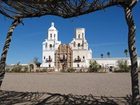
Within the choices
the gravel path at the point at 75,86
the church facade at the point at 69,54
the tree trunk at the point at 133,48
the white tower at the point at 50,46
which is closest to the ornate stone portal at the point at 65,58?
the church facade at the point at 69,54

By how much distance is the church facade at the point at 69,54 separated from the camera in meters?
100

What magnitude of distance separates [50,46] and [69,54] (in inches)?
294

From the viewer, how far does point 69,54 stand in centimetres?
10162

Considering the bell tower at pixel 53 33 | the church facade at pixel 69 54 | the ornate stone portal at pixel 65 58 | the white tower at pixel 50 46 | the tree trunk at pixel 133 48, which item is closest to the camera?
the tree trunk at pixel 133 48

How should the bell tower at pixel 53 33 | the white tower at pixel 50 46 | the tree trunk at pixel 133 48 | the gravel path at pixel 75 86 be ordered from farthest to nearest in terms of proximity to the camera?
1. the bell tower at pixel 53 33
2. the white tower at pixel 50 46
3. the gravel path at pixel 75 86
4. the tree trunk at pixel 133 48

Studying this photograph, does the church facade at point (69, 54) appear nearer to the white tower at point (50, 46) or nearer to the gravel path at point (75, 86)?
the white tower at point (50, 46)

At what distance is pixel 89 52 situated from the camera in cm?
10225

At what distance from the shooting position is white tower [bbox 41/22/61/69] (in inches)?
4063

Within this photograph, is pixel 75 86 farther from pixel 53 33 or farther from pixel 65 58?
pixel 53 33

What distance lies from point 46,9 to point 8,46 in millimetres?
1574

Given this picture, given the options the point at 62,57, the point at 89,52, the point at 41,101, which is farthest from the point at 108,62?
the point at 41,101

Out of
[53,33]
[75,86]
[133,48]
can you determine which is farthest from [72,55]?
[133,48]

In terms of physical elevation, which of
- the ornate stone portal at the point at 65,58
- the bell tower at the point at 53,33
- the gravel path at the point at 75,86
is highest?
the bell tower at the point at 53,33

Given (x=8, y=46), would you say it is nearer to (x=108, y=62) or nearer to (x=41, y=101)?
(x=41, y=101)
